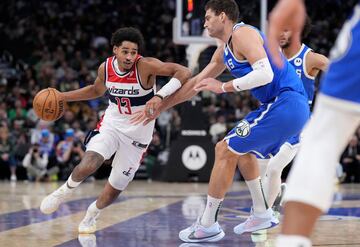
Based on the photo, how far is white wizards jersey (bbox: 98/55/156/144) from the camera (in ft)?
21.2

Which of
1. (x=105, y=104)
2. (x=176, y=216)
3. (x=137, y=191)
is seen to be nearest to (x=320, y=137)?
(x=176, y=216)

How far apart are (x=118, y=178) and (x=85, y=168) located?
1.21 ft

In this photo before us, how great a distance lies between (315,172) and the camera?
310 centimetres

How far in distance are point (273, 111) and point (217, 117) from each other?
33.3 feet

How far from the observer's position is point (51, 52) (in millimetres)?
20422

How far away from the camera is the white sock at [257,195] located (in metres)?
5.96

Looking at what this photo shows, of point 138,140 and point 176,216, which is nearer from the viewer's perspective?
point 138,140

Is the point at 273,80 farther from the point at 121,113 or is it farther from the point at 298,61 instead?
the point at 121,113

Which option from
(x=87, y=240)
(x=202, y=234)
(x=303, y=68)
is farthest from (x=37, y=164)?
(x=202, y=234)

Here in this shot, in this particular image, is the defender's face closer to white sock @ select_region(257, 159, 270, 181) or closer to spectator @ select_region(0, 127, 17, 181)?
white sock @ select_region(257, 159, 270, 181)

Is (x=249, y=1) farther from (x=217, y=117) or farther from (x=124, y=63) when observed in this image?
(x=124, y=63)

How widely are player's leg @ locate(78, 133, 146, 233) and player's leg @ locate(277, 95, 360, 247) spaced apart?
3340mm

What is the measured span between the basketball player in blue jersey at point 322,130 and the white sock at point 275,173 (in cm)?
331

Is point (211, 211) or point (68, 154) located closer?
point (211, 211)
